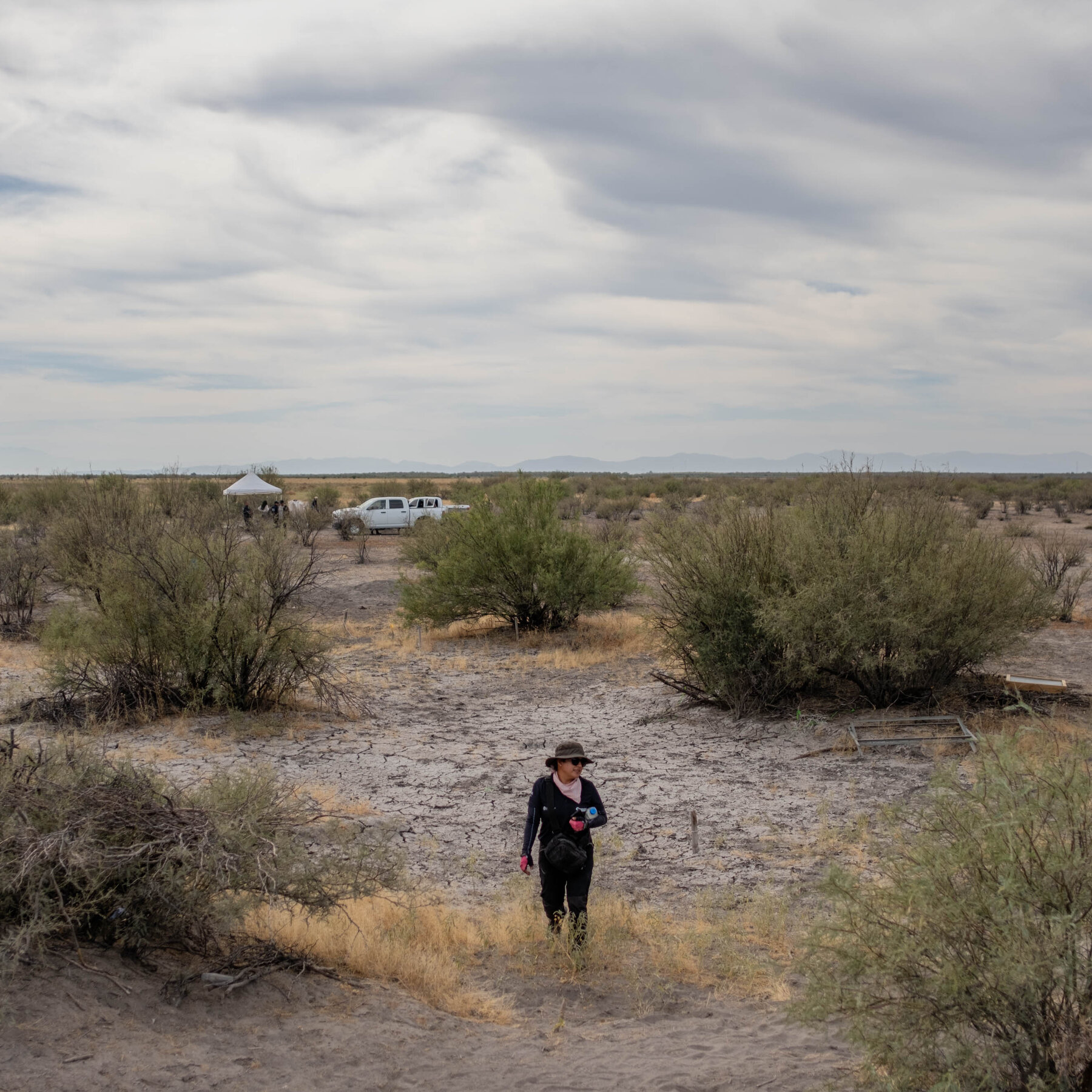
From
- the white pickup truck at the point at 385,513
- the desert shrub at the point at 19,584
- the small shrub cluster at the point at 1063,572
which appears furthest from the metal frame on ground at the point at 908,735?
the white pickup truck at the point at 385,513

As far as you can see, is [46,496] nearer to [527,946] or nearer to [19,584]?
[19,584]

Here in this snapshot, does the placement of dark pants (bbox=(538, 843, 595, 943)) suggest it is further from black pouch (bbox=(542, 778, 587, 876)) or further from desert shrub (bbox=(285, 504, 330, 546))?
desert shrub (bbox=(285, 504, 330, 546))

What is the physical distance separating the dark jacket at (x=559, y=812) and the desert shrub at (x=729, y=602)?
5.88 meters

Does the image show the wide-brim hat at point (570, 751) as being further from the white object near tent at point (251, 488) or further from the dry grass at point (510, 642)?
the white object near tent at point (251, 488)

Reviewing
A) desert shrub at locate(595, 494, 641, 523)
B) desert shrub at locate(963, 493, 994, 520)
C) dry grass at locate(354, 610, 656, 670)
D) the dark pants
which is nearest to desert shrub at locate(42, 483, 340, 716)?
dry grass at locate(354, 610, 656, 670)

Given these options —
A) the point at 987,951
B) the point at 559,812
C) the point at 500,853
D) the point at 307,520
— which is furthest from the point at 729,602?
the point at 307,520

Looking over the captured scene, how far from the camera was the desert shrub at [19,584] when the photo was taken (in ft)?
60.7

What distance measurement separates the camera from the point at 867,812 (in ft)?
28.8

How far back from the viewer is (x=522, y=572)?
60.3 ft

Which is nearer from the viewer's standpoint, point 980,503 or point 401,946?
point 401,946

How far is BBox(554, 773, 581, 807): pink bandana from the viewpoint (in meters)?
6.11

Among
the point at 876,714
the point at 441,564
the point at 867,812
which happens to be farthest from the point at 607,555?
the point at 867,812

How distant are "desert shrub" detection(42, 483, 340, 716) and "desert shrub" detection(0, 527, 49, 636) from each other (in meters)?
6.27

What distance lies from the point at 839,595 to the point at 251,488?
35836 millimetres
